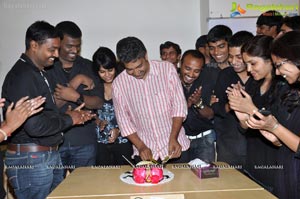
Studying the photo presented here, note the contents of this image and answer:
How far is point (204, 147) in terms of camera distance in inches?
123

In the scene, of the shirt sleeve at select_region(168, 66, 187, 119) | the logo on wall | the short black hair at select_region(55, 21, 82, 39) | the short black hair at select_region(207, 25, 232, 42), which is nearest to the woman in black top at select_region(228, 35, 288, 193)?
the shirt sleeve at select_region(168, 66, 187, 119)

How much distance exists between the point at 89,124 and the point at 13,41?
246cm

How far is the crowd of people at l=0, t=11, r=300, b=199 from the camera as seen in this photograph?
206cm

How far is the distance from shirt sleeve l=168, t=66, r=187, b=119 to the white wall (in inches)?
89.5

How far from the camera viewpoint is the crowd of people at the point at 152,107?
206 centimetres

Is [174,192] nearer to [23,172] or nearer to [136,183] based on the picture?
[136,183]

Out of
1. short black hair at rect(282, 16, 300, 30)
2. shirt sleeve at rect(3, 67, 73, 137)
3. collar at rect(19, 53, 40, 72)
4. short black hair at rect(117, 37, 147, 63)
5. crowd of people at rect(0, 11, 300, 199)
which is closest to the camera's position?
crowd of people at rect(0, 11, 300, 199)

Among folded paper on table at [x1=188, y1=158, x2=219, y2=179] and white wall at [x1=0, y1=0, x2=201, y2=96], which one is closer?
folded paper on table at [x1=188, y1=158, x2=219, y2=179]

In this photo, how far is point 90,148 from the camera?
9.91ft

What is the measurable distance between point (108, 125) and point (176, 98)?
70 centimetres

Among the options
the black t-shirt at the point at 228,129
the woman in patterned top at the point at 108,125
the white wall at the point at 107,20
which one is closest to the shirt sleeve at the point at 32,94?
the woman in patterned top at the point at 108,125

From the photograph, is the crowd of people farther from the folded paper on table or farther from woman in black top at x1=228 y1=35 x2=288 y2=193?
the folded paper on table

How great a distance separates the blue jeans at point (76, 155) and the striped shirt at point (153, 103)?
44cm

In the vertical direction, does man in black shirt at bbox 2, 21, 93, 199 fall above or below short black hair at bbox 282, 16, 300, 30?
below
